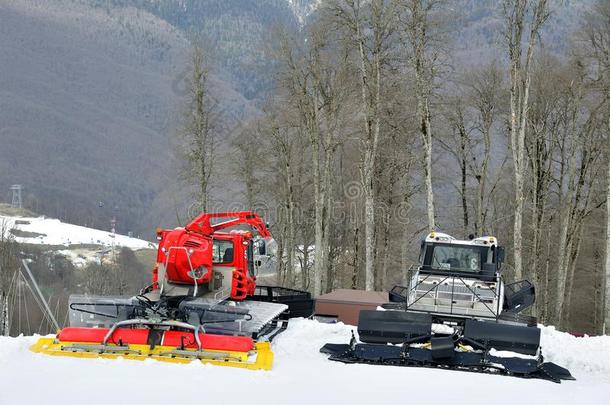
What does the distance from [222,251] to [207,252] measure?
2.24 m

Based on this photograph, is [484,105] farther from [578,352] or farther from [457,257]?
[578,352]

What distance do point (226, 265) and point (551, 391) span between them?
9.45m

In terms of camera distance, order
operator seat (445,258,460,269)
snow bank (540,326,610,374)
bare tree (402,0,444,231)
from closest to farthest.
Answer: snow bank (540,326,610,374) → operator seat (445,258,460,269) → bare tree (402,0,444,231)

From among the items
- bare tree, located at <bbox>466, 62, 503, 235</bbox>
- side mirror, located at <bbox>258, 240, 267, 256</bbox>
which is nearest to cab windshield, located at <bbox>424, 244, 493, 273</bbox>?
side mirror, located at <bbox>258, 240, 267, 256</bbox>

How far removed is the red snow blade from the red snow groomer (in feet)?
0.05

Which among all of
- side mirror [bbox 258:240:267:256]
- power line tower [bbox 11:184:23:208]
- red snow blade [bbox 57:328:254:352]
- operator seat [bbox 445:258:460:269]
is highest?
power line tower [bbox 11:184:23:208]

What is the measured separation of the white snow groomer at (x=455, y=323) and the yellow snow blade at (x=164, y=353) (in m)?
1.85

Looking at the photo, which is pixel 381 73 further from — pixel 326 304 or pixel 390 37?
pixel 326 304

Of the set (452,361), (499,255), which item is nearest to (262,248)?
(499,255)

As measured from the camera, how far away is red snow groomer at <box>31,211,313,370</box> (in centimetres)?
1378

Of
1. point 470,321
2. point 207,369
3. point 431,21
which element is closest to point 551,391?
point 470,321

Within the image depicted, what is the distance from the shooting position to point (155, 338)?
14117mm

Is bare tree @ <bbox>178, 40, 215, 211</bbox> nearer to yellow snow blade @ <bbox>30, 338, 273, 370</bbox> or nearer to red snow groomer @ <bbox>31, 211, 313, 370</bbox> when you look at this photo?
red snow groomer @ <bbox>31, 211, 313, 370</bbox>

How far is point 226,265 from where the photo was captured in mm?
20031
